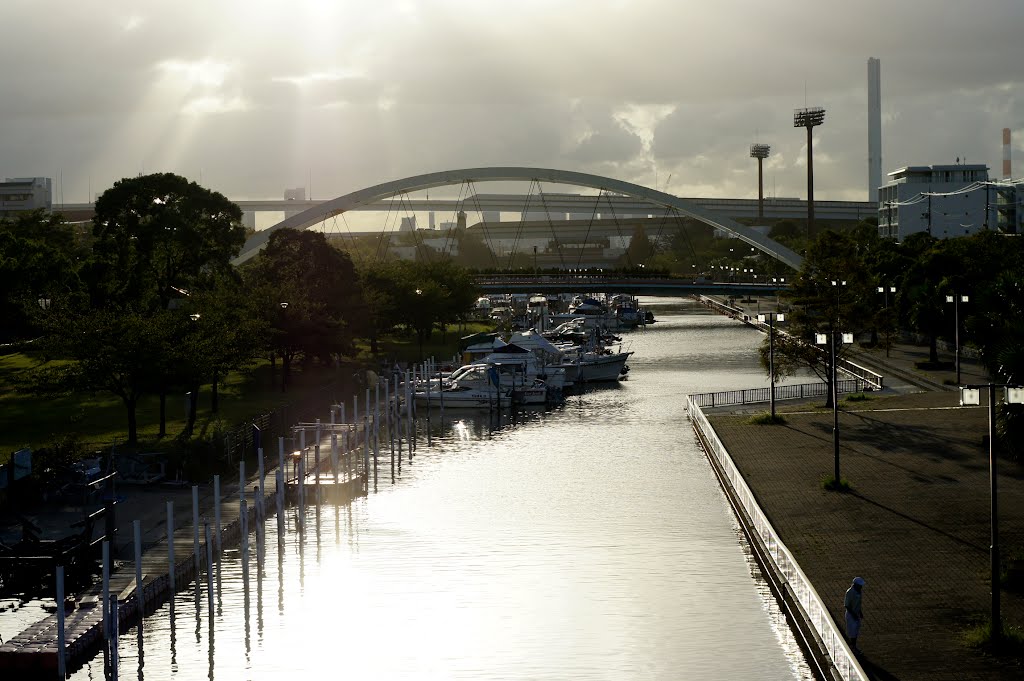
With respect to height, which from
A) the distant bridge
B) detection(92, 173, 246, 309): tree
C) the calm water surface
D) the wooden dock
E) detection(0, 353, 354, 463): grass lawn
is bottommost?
the calm water surface

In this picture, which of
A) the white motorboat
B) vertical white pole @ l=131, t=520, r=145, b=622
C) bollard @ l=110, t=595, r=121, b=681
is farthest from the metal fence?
bollard @ l=110, t=595, r=121, b=681

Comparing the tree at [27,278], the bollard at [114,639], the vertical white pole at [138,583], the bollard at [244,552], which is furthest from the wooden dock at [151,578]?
the tree at [27,278]

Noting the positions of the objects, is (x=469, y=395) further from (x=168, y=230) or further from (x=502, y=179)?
(x=502, y=179)

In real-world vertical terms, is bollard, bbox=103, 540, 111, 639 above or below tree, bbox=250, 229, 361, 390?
below

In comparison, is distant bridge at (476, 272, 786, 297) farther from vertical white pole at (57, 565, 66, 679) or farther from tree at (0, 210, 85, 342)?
vertical white pole at (57, 565, 66, 679)

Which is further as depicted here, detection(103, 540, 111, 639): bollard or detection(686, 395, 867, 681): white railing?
detection(103, 540, 111, 639): bollard

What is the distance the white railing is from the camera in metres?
24.7

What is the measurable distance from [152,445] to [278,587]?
17236 mm

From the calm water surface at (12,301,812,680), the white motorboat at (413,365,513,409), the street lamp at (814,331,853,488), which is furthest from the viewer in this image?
the white motorboat at (413,365,513,409)

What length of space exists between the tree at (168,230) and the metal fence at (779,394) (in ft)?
106

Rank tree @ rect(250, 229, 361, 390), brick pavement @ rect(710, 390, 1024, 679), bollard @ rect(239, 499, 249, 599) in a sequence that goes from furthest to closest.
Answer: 1. tree @ rect(250, 229, 361, 390)
2. bollard @ rect(239, 499, 249, 599)
3. brick pavement @ rect(710, 390, 1024, 679)

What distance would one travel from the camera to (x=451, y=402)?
7969 cm

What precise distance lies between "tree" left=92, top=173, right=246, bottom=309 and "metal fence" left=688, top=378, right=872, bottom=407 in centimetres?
3241

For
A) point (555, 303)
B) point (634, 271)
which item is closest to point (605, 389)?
point (634, 271)
